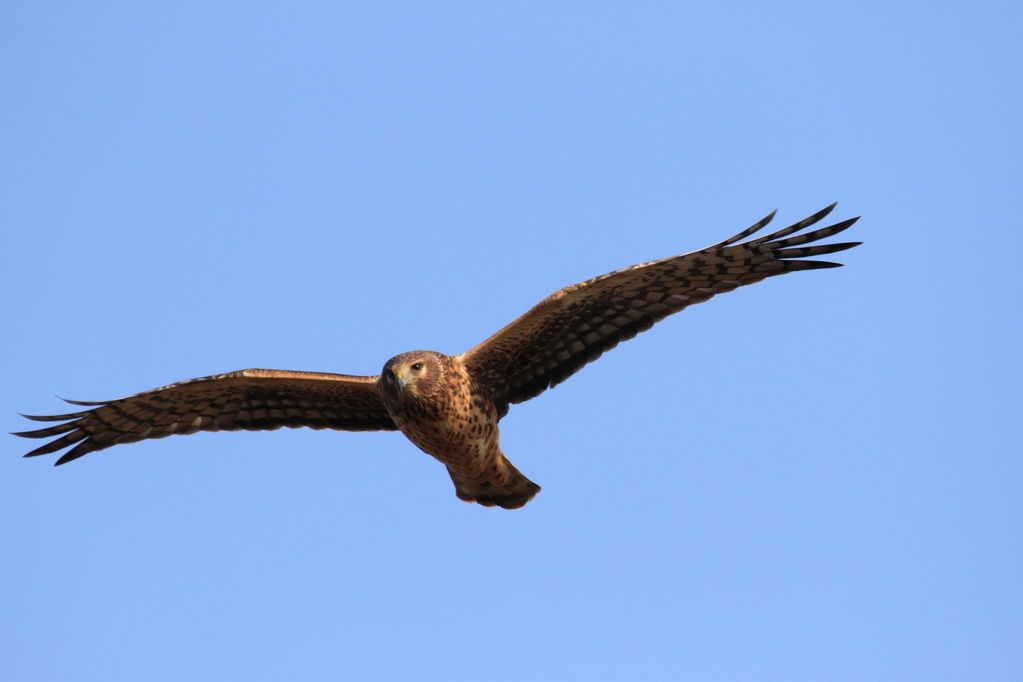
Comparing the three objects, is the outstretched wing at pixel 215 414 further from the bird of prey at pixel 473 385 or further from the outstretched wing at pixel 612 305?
the outstretched wing at pixel 612 305

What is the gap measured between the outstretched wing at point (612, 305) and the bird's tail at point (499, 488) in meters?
0.58

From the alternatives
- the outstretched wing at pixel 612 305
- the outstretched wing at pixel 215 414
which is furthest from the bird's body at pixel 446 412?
the outstretched wing at pixel 215 414

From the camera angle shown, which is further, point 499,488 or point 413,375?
point 499,488

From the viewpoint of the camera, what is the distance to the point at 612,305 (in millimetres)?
10438

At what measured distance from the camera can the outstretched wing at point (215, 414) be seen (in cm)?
1098

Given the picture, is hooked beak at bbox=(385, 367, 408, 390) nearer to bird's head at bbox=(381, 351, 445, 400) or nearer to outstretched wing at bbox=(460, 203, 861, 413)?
bird's head at bbox=(381, 351, 445, 400)

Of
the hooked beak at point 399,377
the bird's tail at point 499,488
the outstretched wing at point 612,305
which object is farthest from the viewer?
the bird's tail at point 499,488

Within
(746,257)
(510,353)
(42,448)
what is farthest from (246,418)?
(746,257)

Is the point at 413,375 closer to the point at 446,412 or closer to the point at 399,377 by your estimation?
the point at 399,377

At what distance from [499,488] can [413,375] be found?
1738 millimetres

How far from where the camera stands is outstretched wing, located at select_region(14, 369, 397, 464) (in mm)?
10984

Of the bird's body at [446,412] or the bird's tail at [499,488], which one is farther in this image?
the bird's tail at [499,488]

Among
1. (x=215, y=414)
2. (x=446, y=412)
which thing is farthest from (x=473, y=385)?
(x=215, y=414)

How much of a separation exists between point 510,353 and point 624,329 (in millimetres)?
963
